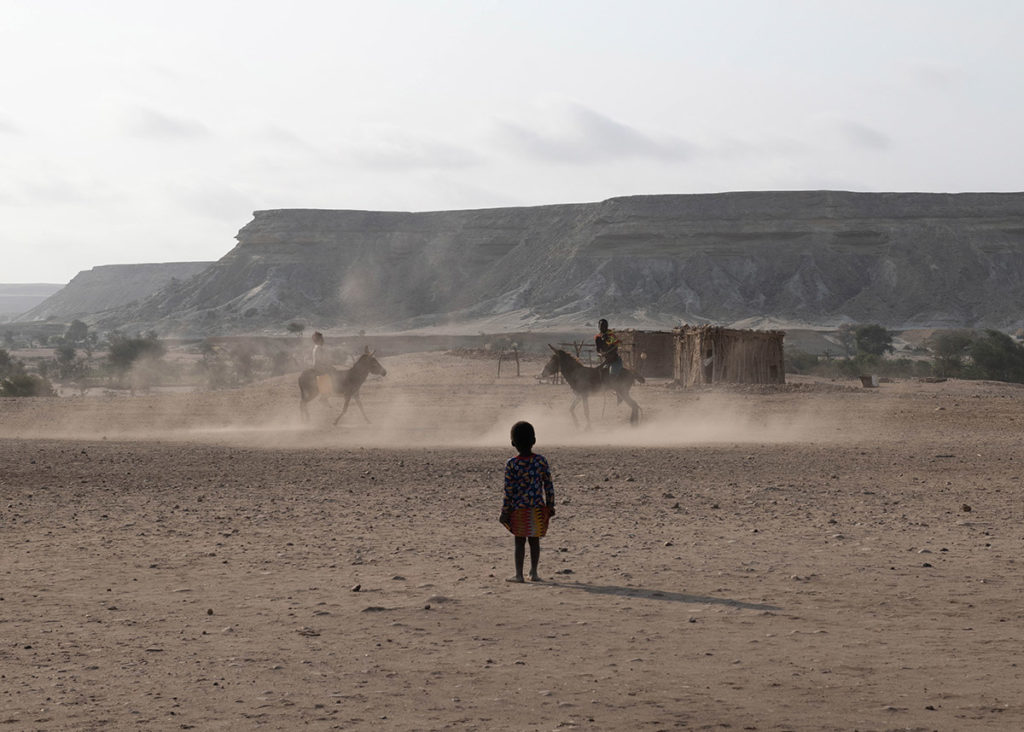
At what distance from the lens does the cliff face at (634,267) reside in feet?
396

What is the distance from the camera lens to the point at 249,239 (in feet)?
501

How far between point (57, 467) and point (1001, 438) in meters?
16.1

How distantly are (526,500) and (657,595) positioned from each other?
1281 millimetres

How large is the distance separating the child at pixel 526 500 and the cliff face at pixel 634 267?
10073 centimetres

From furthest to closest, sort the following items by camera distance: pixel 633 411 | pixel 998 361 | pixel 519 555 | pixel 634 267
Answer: pixel 634 267 < pixel 998 361 < pixel 633 411 < pixel 519 555

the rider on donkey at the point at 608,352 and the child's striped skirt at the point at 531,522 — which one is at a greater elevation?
the rider on donkey at the point at 608,352

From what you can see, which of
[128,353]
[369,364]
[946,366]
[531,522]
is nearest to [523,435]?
[531,522]

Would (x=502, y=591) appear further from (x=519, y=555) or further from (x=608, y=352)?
(x=608, y=352)

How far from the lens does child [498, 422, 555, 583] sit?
10.5 metres

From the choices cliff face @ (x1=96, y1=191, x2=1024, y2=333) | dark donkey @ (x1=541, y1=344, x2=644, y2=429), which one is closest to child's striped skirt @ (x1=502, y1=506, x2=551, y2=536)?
dark donkey @ (x1=541, y1=344, x2=644, y2=429)

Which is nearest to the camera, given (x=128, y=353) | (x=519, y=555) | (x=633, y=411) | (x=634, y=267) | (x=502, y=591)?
(x=502, y=591)

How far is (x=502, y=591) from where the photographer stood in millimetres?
10180

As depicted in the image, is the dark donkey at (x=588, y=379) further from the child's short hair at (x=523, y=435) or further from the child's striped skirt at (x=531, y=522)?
the child's striped skirt at (x=531, y=522)

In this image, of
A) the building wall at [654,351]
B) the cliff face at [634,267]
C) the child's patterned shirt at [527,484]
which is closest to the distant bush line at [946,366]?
the building wall at [654,351]
